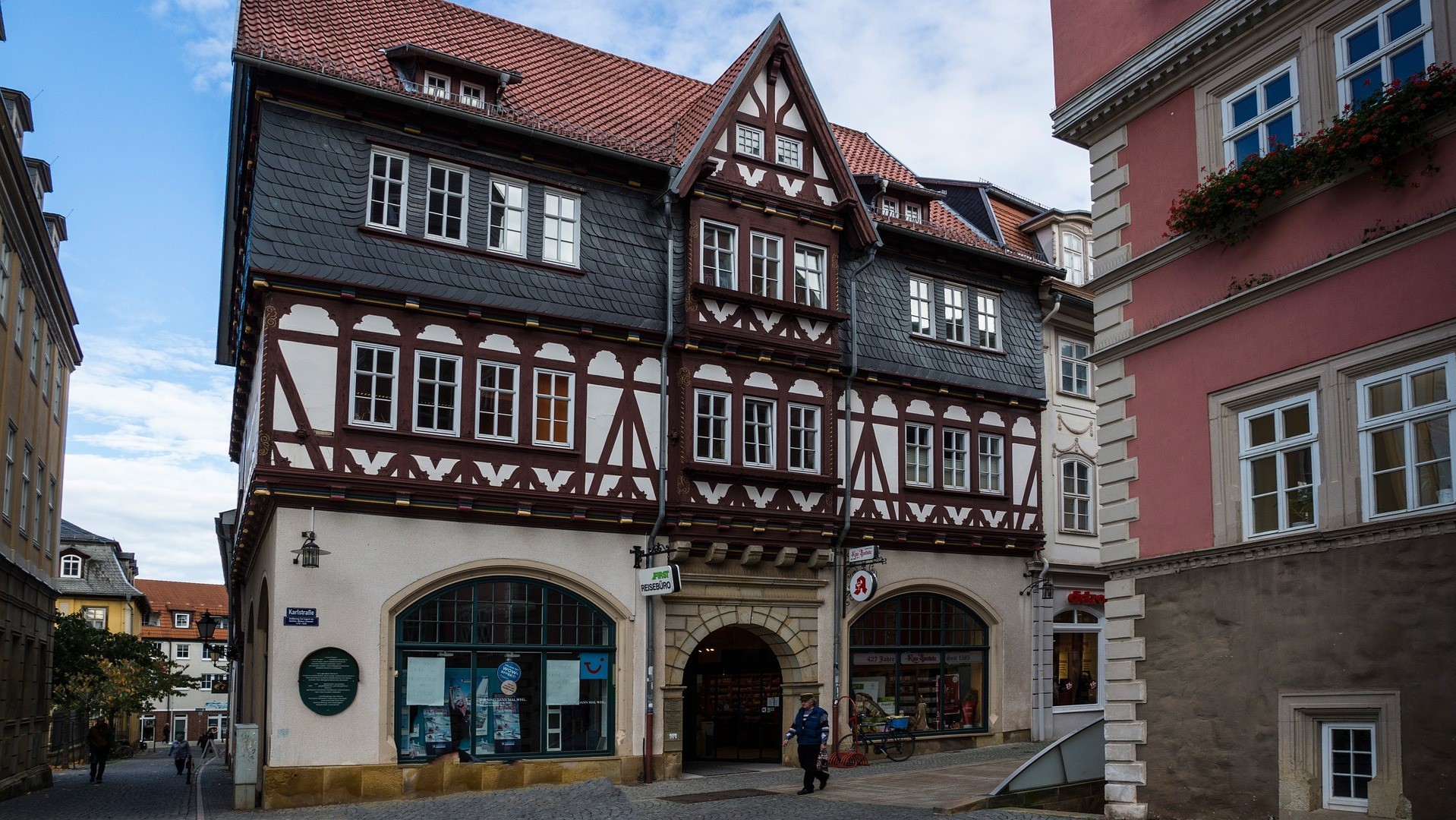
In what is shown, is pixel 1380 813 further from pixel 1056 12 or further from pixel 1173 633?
pixel 1056 12

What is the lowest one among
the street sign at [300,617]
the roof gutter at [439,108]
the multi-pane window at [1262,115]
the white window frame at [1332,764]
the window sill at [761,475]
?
the white window frame at [1332,764]

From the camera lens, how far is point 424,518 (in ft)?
68.9

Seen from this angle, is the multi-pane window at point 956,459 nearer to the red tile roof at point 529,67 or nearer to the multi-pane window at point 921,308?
the multi-pane window at point 921,308

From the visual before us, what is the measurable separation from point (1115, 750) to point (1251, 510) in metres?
3.41

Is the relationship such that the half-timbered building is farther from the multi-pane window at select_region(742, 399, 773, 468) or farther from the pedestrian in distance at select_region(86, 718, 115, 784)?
the pedestrian in distance at select_region(86, 718, 115, 784)

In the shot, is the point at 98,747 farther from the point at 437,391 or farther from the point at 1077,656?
the point at 1077,656

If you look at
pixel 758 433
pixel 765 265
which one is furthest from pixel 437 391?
pixel 765 265

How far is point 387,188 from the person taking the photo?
2150 cm

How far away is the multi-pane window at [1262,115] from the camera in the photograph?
45.9ft

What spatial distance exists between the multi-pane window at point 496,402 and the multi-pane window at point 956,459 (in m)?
9.96

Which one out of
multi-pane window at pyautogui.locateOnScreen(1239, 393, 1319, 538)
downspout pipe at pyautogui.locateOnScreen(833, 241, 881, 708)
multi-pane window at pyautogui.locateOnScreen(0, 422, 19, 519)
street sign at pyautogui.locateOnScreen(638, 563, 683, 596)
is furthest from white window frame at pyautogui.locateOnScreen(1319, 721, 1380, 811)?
multi-pane window at pyautogui.locateOnScreen(0, 422, 19, 519)

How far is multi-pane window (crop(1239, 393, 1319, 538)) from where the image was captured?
13414 mm

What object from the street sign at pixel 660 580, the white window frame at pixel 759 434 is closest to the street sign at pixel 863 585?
the white window frame at pixel 759 434

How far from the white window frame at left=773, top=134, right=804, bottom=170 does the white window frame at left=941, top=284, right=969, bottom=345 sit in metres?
4.68
